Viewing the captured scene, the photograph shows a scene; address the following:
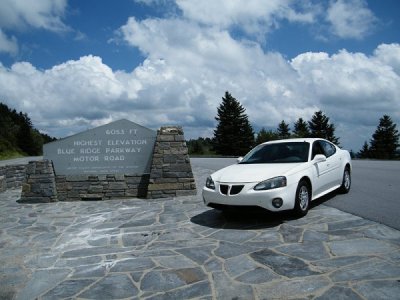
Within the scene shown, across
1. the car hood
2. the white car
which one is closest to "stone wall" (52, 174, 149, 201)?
the white car

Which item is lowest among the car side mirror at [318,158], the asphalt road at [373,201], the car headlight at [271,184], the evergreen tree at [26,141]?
the asphalt road at [373,201]

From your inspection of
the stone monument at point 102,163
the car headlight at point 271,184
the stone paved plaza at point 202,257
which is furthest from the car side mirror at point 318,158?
the stone monument at point 102,163

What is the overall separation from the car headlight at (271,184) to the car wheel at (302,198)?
0.42 m

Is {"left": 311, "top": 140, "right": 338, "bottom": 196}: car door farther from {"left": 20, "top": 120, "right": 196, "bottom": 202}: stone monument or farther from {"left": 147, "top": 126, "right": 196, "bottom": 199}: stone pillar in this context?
{"left": 20, "top": 120, "right": 196, "bottom": 202}: stone monument

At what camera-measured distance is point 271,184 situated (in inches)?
249

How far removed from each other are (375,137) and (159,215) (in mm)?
66256

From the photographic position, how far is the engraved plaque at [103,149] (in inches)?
432

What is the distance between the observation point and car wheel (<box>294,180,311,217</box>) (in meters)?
6.62

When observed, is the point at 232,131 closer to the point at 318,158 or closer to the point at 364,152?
the point at 364,152

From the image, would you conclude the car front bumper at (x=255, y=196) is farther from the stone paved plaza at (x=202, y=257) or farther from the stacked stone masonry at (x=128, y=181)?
the stacked stone masonry at (x=128, y=181)

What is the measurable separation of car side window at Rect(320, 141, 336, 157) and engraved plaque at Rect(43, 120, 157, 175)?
4813mm

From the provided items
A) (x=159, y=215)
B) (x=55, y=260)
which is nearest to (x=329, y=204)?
(x=159, y=215)

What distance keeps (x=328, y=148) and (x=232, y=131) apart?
5398cm

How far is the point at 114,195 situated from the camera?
10977 millimetres
